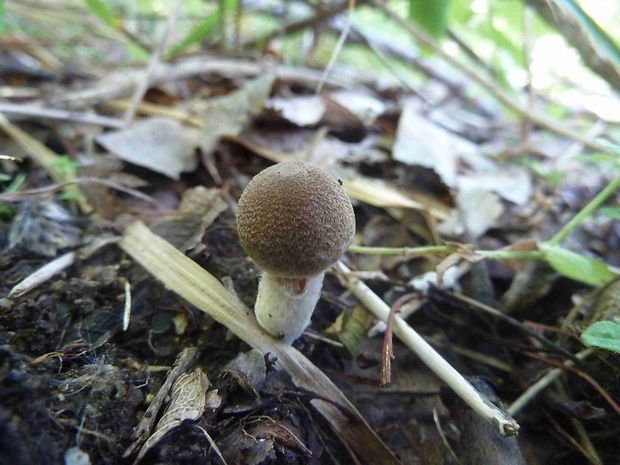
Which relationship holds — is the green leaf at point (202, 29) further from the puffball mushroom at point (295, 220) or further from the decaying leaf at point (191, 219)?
the puffball mushroom at point (295, 220)

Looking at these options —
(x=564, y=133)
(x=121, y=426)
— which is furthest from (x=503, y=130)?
(x=121, y=426)

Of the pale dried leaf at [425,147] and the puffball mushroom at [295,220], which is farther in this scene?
the pale dried leaf at [425,147]

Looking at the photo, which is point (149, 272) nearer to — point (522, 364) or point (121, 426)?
point (121, 426)

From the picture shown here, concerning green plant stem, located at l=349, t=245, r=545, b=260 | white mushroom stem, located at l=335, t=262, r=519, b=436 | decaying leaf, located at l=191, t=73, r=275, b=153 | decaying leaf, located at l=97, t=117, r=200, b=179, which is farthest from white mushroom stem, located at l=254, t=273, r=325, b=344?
decaying leaf, located at l=191, t=73, r=275, b=153

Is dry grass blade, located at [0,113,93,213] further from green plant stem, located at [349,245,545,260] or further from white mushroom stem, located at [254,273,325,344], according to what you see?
green plant stem, located at [349,245,545,260]

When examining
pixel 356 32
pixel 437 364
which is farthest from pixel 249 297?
pixel 356 32

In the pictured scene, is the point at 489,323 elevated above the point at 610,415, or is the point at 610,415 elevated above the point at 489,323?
the point at 610,415

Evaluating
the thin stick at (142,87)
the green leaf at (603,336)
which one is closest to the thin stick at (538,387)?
the green leaf at (603,336)
